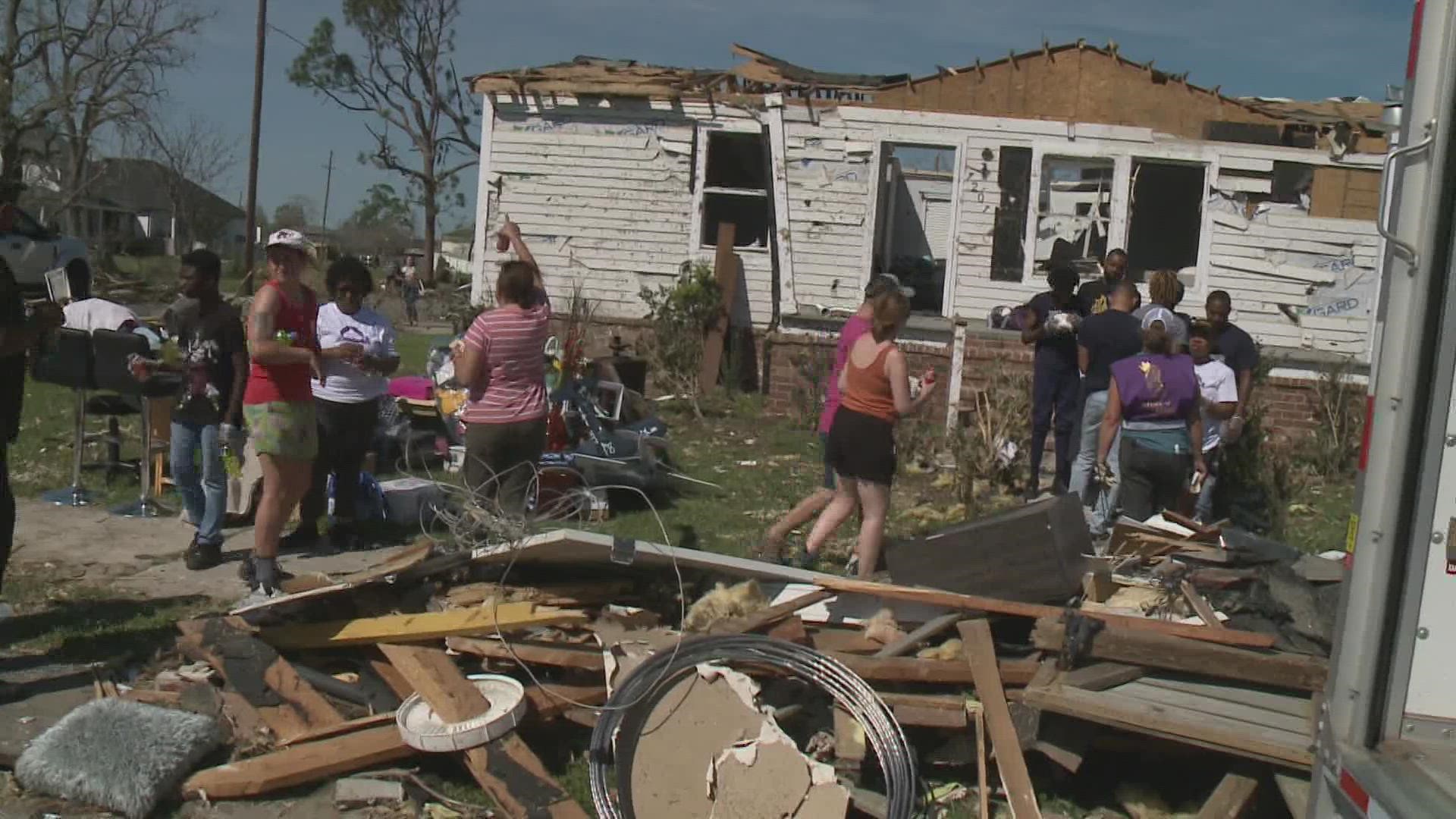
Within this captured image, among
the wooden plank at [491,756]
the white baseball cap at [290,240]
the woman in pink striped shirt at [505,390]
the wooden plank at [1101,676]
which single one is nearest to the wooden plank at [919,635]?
the wooden plank at [1101,676]

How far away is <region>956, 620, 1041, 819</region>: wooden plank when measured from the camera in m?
4.19

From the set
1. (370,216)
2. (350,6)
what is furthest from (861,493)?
(370,216)

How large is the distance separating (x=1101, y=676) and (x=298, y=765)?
9.42 feet

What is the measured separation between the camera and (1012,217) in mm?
14375

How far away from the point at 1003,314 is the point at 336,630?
30.6 ft

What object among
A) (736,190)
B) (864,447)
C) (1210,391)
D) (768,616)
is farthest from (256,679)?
(736,190)

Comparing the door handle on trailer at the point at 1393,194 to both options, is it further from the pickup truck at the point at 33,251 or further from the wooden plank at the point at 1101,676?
the pickup truck at the point at 33,251

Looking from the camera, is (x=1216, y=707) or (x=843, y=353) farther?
(x=843, y=353)

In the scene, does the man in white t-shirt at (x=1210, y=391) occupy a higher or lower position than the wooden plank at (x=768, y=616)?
higher

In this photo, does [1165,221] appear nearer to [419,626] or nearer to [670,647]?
[670,647]

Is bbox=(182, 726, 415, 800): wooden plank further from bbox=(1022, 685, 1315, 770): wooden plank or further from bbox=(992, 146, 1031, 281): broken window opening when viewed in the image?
bbox=(992, 146, 1031, 281): broken window opening

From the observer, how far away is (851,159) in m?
14.5

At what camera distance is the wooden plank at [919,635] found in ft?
15.9

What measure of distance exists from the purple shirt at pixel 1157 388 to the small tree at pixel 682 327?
7541mm
